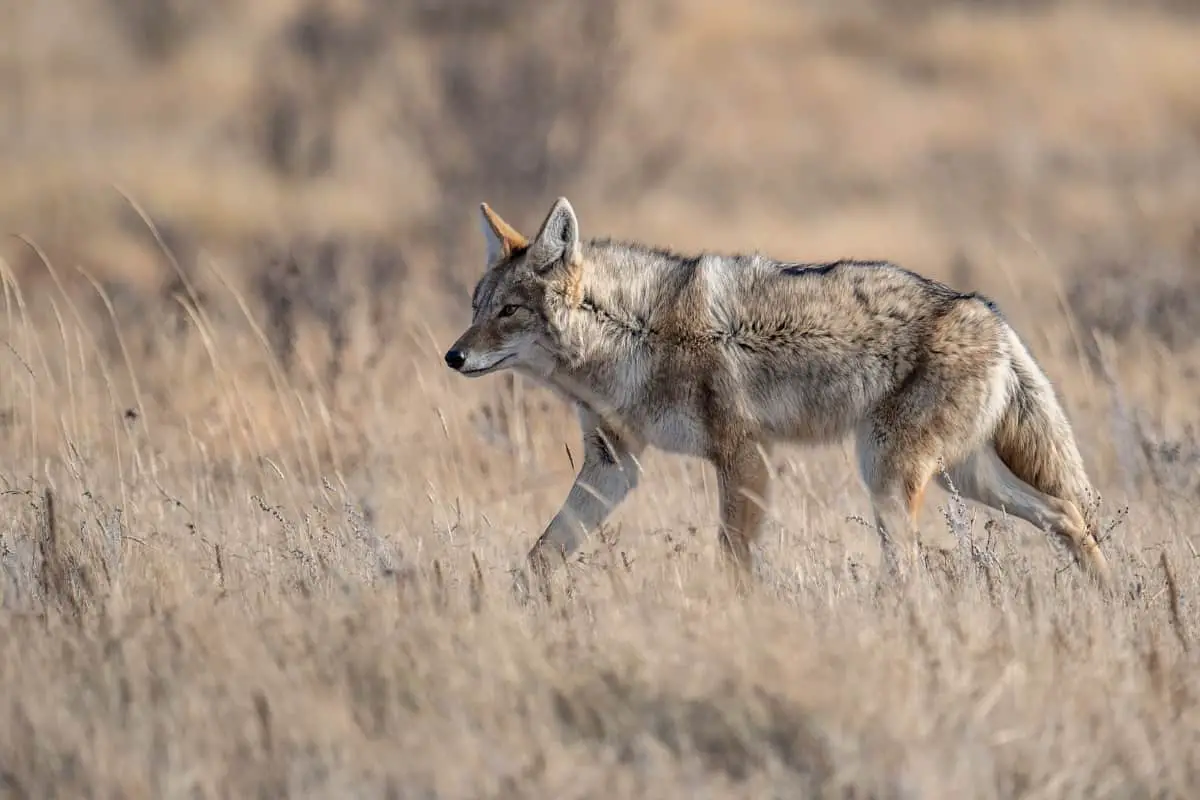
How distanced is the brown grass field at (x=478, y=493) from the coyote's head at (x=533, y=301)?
68 centimetres

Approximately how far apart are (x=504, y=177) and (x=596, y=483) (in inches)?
422

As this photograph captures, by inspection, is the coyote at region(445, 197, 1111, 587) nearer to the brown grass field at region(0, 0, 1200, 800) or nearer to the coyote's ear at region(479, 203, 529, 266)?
the coyote's ear at region(479, 203, 529, 266)

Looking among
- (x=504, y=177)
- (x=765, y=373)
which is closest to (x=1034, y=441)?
(x=765, y=373)

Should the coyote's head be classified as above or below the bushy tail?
above

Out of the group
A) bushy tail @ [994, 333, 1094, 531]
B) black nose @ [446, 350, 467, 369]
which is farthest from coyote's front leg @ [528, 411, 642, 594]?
bushy tail @ [994, 333, 1094, 531]

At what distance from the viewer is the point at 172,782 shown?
395 centimetres

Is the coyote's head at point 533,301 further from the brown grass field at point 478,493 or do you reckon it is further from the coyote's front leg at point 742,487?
the coyote's front leg at point 742,487

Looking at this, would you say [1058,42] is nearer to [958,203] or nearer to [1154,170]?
[1154,170]

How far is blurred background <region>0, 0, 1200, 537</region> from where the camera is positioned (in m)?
9.98

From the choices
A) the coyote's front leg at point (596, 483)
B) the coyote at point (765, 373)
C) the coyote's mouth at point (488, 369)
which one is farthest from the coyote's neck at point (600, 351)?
the coyote's mouth at point (488, 369)

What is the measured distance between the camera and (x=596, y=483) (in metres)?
6.95

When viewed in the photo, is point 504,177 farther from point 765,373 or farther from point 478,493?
point 765,373

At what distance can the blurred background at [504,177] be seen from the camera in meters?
9.98

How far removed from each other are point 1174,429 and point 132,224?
43.0 feet
